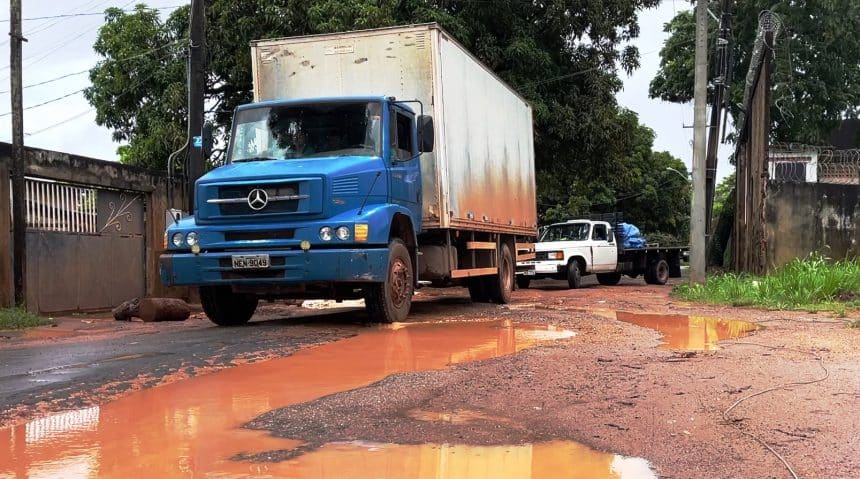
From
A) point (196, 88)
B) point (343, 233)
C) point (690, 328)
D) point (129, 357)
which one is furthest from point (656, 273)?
point (129, 357)

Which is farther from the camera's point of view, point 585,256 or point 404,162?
point 585,256

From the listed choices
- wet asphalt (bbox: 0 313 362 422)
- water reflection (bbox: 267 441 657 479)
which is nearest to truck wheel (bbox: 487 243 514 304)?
wet asphalt (bbox: 0 313 362 422)

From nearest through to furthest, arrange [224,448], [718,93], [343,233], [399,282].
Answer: [224,448] < [343,233] < [399,282] < [718,93]

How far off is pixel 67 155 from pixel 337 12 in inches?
235

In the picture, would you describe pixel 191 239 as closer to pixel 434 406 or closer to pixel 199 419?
pixel 199 419

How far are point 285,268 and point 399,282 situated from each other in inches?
59.9

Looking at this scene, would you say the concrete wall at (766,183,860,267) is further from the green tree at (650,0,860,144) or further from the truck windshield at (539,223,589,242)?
the green tree at (650,0,860,144)

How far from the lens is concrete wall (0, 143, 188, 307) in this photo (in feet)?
38.8

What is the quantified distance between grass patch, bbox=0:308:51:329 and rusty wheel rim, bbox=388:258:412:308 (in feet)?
16.8

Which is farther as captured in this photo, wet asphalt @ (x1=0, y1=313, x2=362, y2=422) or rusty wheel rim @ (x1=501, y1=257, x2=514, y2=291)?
rusty wheel rim @ (x1=501, y1=257, x2=514, y2=291)

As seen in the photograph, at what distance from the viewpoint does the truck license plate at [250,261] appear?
8648 mm

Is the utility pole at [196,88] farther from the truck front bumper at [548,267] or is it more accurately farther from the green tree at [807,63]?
the green tree at [807,63]

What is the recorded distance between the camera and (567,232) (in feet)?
66.6

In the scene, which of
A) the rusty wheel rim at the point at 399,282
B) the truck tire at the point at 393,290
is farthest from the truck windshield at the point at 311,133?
the rusty wheel rim at the point at 399,282
